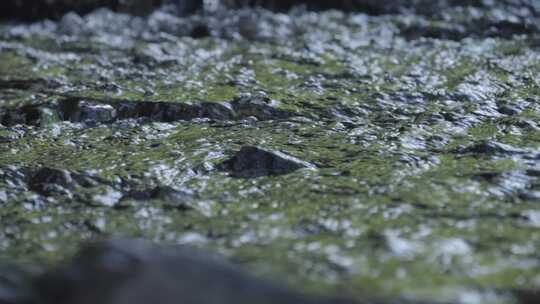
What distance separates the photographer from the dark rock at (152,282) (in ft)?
7.23

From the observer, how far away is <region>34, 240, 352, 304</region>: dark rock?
7.23ft

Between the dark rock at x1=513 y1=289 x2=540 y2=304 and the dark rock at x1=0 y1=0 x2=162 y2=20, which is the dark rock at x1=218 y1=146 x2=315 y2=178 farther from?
the dark rock at x1=0 y1=0 x2=162 y2=20

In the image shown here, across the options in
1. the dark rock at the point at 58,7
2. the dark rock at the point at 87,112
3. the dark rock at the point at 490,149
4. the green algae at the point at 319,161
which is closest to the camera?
the green algae at the point at 319,161

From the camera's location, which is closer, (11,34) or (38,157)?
(38,157)

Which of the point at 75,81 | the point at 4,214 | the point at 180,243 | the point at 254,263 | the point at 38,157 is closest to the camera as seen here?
the point at 254,263

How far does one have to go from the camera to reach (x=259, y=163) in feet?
12.8

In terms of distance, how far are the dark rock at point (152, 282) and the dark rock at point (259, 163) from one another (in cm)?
144

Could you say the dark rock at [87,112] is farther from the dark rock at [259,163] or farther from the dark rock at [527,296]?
the dark rock at [527,296]

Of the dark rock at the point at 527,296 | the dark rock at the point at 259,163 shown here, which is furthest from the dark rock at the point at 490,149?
the dark rock at the point at 527,296

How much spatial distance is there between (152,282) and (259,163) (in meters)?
1.72

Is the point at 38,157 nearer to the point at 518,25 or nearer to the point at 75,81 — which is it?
the point at 75,81

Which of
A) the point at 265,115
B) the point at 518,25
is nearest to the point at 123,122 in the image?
the point at 265,115

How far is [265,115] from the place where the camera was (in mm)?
4828

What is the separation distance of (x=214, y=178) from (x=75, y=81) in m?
2.40
